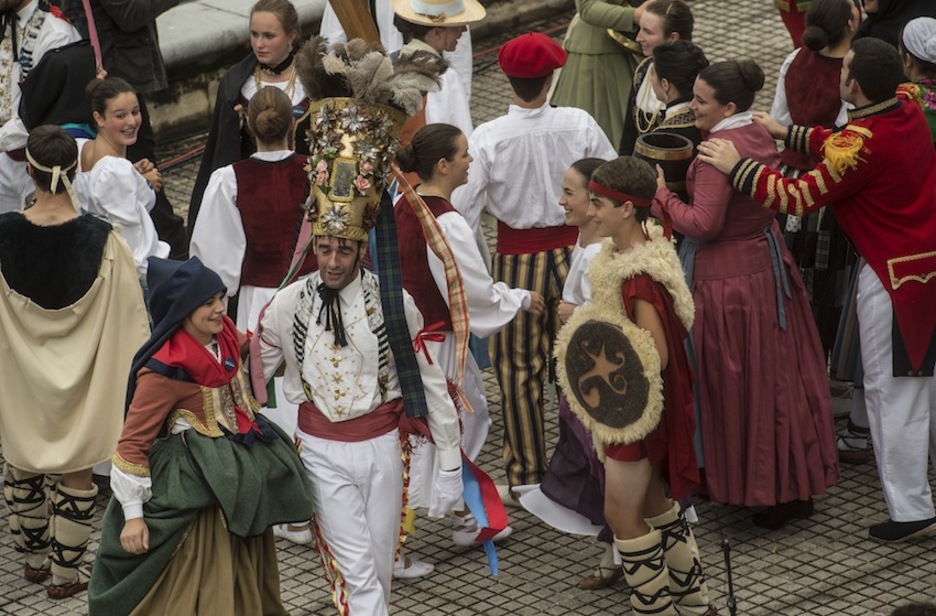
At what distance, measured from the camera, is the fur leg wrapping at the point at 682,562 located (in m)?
6.28

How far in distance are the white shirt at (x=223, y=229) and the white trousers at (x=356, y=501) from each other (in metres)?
1.35

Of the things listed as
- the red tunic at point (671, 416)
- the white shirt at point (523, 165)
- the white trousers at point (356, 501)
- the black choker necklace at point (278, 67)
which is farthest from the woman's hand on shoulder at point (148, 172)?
the red tunic at point (671, 416)

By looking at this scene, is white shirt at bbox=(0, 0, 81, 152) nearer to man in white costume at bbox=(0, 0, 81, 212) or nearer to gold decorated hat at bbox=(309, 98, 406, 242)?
man in white costume at bbox=(0, 0, 81, 212)

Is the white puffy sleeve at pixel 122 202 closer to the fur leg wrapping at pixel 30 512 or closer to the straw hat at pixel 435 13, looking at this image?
the fur leg wrapping at pixel 30 512

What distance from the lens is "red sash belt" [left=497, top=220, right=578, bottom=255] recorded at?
7.46 metres

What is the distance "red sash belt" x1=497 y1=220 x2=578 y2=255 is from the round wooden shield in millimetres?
1209

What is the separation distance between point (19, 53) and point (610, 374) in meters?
3.95

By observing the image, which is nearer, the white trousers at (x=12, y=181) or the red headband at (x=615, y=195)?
the red headband at (x=615, y=195)

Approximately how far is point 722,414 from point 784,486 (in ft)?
1.30

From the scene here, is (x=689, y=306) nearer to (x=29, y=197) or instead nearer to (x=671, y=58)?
(x=671, y=58)

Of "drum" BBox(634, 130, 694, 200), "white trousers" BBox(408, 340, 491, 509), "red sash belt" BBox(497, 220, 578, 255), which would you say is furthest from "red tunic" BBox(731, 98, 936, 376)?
"white trousers" BBox(408, 340, 491, 509)

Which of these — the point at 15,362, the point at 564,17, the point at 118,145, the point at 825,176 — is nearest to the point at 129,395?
the point at 15,362

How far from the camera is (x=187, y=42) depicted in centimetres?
1105

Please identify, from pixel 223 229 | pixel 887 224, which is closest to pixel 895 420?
pixel 887 224
